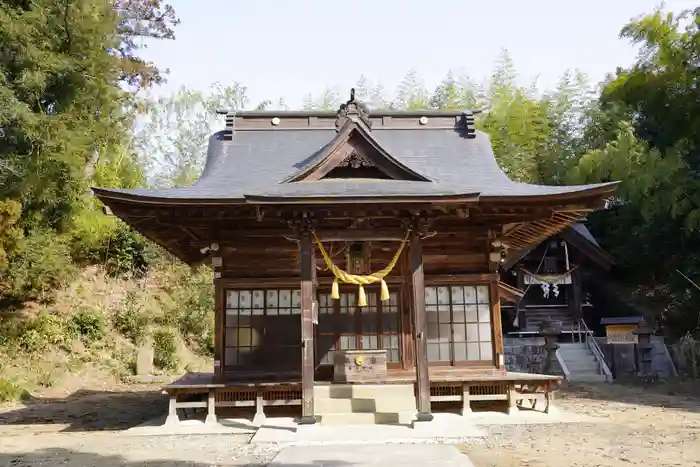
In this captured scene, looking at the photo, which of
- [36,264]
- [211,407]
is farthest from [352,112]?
[36,264]

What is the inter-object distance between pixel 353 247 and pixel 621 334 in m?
12.1

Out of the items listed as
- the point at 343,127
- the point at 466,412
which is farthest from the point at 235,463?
the point at 343,127

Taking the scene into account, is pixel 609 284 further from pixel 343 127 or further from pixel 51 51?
pixel 51 51

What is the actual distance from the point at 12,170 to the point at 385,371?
1230 cm

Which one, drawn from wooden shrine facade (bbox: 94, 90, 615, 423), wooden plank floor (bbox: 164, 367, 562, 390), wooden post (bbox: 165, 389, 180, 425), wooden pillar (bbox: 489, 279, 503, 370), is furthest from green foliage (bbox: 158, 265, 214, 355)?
wooden pillar (bbox: 489, 279, 503, 370)

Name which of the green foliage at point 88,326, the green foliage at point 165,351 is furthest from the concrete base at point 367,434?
the green foliage at point 88,326

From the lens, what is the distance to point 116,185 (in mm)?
21969

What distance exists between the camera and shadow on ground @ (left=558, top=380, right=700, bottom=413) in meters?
12.5

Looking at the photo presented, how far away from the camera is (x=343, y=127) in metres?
10.9

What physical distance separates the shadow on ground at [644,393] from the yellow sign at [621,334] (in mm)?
2081

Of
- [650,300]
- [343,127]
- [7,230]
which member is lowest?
[650,300]

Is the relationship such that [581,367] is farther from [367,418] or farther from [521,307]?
[367,418]

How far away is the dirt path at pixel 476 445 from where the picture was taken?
6.91 metres

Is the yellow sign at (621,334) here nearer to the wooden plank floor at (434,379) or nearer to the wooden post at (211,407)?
the wooden plank floor at (434,379)
